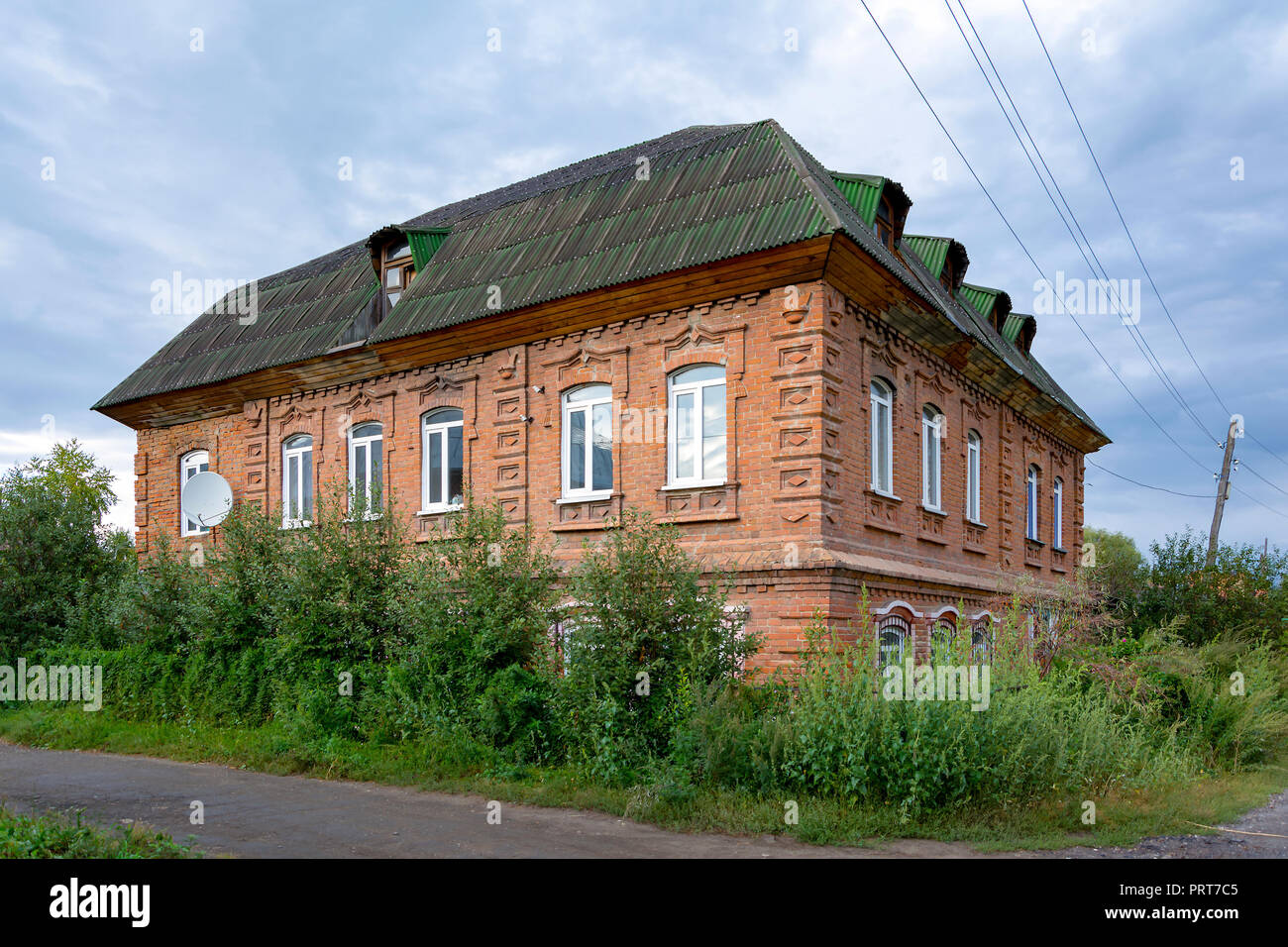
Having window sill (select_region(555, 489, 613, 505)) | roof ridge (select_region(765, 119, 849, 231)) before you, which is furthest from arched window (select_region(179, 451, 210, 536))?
roof ridge (select_region(765, 119, 849, 231))

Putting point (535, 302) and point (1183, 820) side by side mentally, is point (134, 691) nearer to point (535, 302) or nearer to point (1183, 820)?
point (535, 302)

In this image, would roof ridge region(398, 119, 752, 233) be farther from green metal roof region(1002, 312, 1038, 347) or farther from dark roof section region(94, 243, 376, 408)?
green metal roof region(1002, 312, 1038, 347)

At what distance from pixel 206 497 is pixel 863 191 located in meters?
12.2

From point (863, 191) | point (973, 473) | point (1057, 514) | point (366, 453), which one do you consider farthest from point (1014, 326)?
point (366, 453)

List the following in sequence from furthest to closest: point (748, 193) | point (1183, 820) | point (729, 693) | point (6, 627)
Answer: point (6, 627)
point (748, 193)
point (729, 693)
point (1183, 820)

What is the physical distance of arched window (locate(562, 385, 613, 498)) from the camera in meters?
14.8

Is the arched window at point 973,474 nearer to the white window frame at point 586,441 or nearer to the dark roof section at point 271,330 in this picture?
the white window frame at point 586,441

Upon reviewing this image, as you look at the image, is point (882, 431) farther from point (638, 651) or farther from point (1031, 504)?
point (1031, 504)

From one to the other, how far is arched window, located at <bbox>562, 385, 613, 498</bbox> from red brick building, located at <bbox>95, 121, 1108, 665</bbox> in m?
0.04

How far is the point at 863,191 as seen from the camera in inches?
628

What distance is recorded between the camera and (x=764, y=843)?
27.4ft

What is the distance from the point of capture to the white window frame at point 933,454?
1628cm
